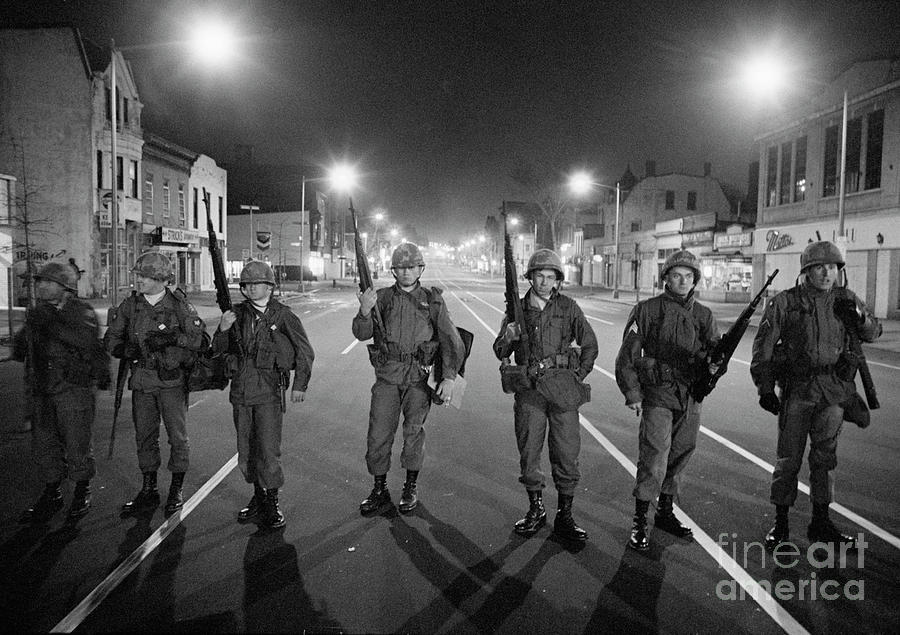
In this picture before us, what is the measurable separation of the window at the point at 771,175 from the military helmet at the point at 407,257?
29564 millimetres

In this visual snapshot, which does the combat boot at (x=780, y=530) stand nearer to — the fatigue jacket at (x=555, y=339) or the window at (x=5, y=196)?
the fatigue jacket at (x=555, y=339)

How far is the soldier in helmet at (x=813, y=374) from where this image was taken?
A: 4.39 m

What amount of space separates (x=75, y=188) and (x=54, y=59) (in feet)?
18.1

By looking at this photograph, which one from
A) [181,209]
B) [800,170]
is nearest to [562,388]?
[800,170]

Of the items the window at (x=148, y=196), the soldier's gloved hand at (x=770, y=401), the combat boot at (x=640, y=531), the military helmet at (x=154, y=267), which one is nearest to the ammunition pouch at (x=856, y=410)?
the soldier's gloved hand at (x=770, y=401)

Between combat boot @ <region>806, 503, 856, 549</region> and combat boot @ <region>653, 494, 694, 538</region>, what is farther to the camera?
combat boot @ <region>653, 494, 694, 538</region>

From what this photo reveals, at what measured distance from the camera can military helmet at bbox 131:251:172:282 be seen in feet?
16.5

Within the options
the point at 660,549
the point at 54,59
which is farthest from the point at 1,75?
the point at 660,549

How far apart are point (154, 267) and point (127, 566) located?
225 cm

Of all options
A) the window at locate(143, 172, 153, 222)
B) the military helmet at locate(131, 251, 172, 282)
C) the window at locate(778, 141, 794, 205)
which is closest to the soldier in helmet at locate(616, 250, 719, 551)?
the military helmet at locate(131, 251, 172, 282)

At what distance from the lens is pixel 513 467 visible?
237 inches

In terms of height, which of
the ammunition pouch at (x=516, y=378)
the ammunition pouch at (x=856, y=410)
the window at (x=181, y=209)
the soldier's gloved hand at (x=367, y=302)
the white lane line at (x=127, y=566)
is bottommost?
the white lane line at (x=127, y=566)

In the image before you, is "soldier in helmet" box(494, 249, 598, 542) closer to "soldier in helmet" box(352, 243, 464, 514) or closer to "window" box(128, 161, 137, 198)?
"soldier in helmet" box(352, 243, 464, 514)

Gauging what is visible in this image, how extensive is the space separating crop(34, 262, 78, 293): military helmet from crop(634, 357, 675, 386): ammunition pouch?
14.3ft
